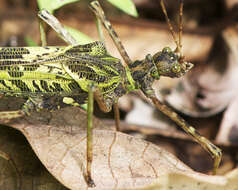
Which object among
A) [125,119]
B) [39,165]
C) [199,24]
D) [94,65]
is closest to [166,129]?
[125,119]

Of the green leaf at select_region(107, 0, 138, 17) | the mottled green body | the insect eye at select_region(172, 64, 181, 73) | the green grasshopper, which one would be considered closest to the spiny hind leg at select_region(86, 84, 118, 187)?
the green grasshopper

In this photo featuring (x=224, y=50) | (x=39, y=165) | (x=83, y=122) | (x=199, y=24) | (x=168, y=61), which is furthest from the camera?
(x=199, y=24)

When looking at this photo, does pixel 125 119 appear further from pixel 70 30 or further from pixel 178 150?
pixel 70 30

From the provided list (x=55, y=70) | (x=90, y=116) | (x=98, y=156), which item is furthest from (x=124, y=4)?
(x=98, y=156)

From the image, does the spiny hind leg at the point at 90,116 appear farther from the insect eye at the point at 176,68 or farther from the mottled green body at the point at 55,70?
the insect eye at the point at 176,68

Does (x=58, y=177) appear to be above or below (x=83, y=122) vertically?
below

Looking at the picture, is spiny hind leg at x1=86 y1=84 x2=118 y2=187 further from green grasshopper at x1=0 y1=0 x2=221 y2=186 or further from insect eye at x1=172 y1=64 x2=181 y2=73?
insect eye at x1=172 y1=64 x2=181 y2=73

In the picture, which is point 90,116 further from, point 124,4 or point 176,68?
point 124,4

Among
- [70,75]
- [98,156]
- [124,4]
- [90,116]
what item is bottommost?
[98,156]
